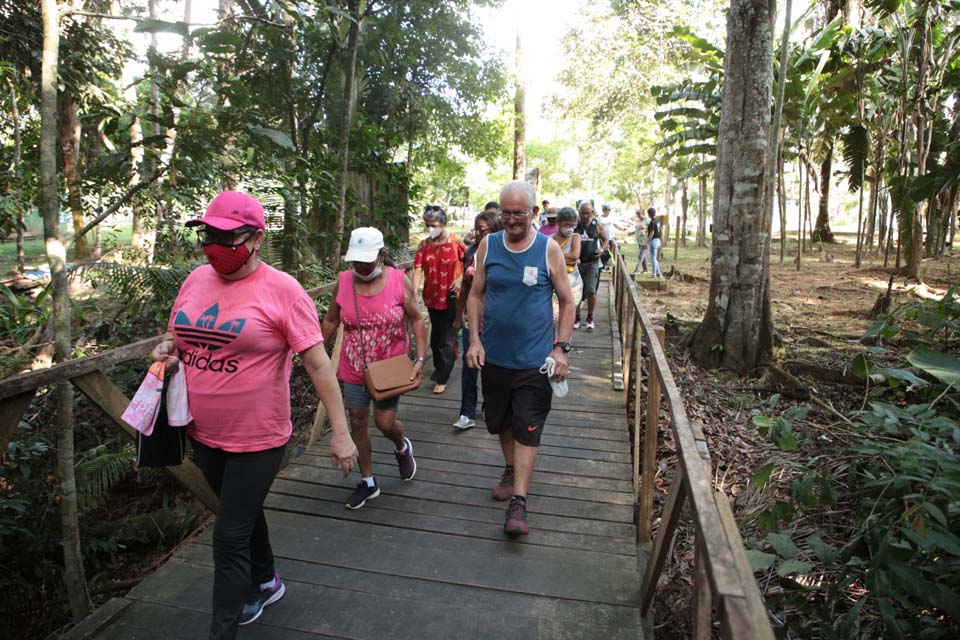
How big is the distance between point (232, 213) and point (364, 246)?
1258mm

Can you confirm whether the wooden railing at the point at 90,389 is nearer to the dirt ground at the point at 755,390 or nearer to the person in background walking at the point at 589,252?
the dirt ground at the point at 755,390

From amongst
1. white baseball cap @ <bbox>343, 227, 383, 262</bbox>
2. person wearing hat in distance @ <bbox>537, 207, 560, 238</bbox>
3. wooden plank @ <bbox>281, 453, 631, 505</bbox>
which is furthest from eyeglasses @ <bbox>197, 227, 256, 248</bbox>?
person wearing hat in distance @ <bbox>537, 207, 560, 238</bbox>

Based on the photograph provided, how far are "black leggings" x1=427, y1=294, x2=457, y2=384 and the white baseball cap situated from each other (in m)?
2.23

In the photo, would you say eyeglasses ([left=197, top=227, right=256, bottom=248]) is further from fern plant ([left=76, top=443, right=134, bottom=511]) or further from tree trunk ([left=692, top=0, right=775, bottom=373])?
tree trunk ([left=692, top=0, right=775, bottom=373])

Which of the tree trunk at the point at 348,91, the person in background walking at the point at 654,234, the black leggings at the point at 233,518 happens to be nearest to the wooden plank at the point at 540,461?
the black leggings at the point at 233,518

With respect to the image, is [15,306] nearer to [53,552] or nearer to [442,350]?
[53,552]

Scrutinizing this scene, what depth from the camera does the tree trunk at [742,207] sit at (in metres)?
6.53

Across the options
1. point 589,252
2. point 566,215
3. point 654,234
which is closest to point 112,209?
point 566,215

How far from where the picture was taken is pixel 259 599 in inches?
113

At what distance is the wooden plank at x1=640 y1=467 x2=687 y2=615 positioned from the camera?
2281 mm

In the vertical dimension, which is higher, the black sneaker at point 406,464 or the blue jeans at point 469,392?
the blue jeans at point 469,392

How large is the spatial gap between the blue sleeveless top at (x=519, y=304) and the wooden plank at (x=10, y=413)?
2192 mm

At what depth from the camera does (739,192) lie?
6.80 m

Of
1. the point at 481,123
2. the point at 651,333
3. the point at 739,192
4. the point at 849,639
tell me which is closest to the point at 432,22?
the point at 481,123
